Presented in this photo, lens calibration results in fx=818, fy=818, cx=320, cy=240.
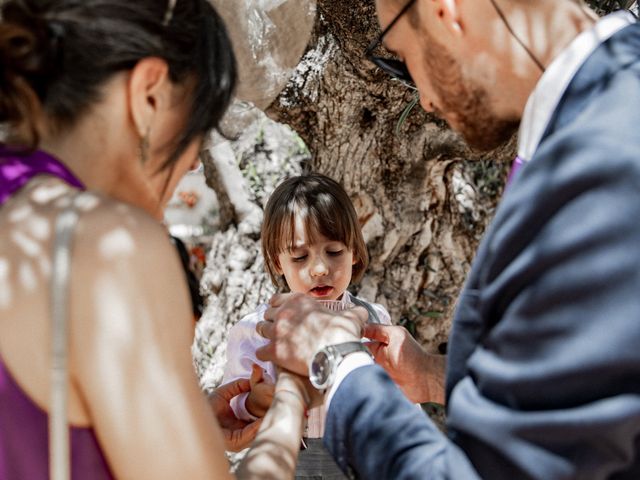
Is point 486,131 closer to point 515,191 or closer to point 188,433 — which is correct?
point 515,191

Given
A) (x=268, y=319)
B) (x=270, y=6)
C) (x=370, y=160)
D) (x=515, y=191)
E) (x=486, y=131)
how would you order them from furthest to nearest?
(x=370, y=160) → (x=270, y=6) → (x=268, y=319) → (x=486, y=131) → (x=515, y=191)

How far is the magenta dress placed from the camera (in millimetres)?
1446

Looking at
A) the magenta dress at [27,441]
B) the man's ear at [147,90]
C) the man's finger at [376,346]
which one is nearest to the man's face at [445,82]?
the man's ear at [147,90]

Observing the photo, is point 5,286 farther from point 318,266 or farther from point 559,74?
point 318,266

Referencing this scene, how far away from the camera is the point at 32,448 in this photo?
1.46 meters

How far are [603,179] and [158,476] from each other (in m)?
0.95

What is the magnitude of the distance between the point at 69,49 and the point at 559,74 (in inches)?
39.1

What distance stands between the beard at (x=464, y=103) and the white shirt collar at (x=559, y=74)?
0.76ft

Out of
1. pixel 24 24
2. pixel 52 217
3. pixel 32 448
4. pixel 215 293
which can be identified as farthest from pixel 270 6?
pixel 215 293

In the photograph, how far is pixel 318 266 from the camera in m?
3.58

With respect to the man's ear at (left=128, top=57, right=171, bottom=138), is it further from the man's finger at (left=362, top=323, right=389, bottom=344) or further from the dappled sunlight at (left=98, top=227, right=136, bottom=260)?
the man's finger at (left=362, top=323, right=389, bottom=344)

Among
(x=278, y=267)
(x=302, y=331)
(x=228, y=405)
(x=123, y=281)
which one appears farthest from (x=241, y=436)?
(x=123, y=281)

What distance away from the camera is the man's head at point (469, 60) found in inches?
75.0

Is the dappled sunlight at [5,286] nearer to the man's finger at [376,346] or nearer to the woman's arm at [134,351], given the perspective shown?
the woman's arm at [134,351]
